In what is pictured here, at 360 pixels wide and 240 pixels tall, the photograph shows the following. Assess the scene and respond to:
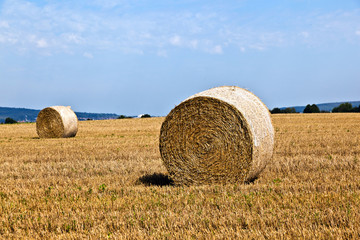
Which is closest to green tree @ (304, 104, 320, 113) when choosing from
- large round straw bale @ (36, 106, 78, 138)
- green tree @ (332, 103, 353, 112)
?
green tree @ (332, 103, 353, 112)

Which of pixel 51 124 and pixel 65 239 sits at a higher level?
pixel 51 124

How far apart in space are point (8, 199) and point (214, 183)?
12.6ft

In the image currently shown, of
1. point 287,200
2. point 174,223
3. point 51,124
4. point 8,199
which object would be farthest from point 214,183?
point 51,124

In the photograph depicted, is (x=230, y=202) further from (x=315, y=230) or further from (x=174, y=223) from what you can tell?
(x=315, y=230)

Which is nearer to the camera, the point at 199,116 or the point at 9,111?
the point at 199,116

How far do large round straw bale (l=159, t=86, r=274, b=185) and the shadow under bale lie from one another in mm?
331

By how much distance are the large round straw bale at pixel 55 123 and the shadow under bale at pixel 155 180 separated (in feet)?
42.1

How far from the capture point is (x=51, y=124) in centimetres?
2016

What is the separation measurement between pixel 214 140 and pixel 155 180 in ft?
5.34

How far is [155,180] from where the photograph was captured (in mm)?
7906

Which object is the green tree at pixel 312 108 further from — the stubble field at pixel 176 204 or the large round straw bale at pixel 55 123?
the stubble field at pixel 176 204

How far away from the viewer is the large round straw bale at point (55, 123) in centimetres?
1989

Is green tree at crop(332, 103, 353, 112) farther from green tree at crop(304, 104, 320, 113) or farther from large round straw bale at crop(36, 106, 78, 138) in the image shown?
large round straw bale at crop(36, 106, 78, 138)

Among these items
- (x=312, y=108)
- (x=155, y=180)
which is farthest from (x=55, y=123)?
(x=312, y=108)
